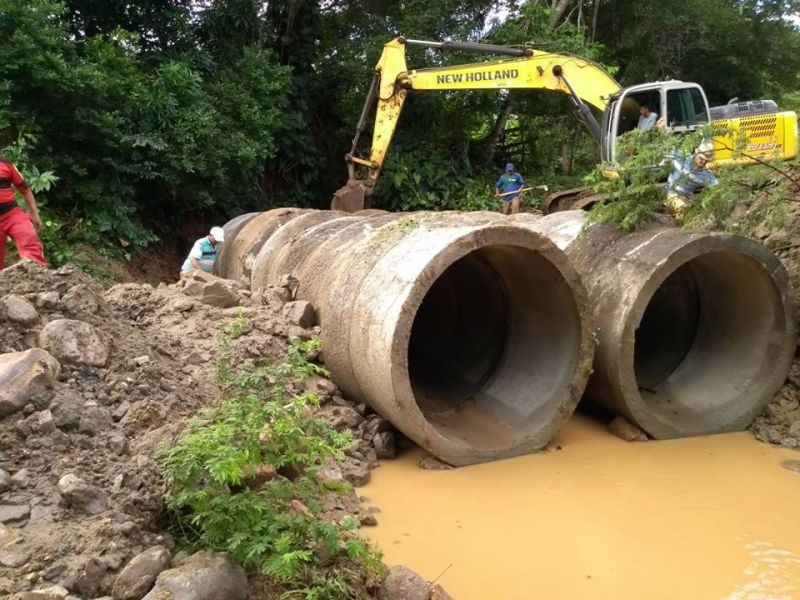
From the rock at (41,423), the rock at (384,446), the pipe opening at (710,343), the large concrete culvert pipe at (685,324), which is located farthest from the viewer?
the pipe opening at (710,343)

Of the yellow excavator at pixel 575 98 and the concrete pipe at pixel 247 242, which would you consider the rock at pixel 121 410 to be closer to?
the concrete pipe at pixel 247 242

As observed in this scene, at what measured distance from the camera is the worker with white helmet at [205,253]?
9.15 metres

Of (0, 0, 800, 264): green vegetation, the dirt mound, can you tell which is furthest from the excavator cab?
the dirt mound

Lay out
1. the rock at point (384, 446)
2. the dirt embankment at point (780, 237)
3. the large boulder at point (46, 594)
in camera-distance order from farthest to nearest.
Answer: the dirt embankment at point (780, 237) < the rock at point (384, 446) < the large boulder at point (46, 594)

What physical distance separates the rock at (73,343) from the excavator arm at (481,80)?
7.71m

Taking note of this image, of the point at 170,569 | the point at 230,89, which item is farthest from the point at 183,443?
the point at 230,89

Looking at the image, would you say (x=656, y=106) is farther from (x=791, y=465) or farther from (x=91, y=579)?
(x=91, y=579)

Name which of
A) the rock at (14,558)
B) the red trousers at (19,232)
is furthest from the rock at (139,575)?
the red trousers at (19,232)

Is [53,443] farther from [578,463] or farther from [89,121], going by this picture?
[89,121]

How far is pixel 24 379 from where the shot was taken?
334 cm

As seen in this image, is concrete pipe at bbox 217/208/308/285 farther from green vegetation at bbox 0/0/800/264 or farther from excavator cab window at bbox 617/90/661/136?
excavator cab window at bbox 617/90/661/136

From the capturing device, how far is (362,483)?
440 cm

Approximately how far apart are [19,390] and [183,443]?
3.19 ft

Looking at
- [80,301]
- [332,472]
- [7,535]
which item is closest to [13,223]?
[80,301]
